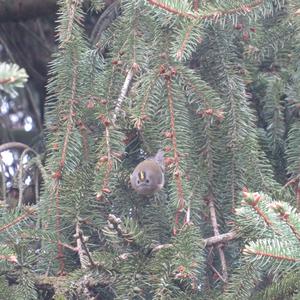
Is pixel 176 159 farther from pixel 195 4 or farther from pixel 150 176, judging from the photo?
pixel 195 4

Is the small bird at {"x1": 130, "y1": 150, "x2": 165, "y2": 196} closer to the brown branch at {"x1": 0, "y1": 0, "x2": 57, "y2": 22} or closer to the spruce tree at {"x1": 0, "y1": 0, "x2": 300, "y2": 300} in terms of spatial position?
the spruce tree at {"x1": 0, "y1": 0, "x2": 300, "y2": 300}

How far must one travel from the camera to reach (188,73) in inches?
91.2

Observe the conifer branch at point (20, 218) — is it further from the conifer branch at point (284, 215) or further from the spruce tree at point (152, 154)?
the conifer branch at point (284, 215)

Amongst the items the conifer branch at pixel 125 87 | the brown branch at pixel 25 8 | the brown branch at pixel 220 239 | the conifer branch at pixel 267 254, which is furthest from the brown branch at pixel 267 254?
the brown branch at pixel 25 8

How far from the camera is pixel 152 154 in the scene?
2477 millimetres

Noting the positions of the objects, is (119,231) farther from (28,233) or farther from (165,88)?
(165,88)

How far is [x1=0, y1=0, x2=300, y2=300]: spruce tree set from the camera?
209 centimetres

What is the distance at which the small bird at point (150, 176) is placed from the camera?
2.34 metres

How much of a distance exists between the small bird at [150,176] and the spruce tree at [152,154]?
0.04 meters

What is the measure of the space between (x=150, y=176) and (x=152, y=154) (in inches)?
5.8

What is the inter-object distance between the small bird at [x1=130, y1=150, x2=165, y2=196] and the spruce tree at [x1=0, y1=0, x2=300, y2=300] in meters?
0.04

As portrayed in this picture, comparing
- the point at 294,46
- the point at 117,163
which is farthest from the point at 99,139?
the point at 294,46

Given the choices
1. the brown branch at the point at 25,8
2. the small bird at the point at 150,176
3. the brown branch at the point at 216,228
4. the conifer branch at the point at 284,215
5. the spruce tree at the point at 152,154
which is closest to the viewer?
the conifer branch at the point at 284,215

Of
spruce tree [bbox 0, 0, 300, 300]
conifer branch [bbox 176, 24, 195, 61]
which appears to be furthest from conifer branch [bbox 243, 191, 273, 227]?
conifer branch [bbox 176, 24, 195, 61]
